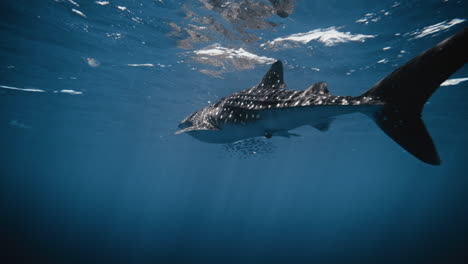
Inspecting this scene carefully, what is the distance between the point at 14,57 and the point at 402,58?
23.2 metres

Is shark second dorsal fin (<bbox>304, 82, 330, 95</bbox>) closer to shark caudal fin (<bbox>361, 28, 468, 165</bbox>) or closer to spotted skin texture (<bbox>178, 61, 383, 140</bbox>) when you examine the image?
spotted skin texture (<bbox>178, 61, 383, 140</bbox>)

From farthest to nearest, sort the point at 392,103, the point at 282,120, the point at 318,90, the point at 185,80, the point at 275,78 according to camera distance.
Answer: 1. the point at 185,80
2. the point at 275,78
3. the point at 282,120
4. the point at 318,90
5. the point at 392,103

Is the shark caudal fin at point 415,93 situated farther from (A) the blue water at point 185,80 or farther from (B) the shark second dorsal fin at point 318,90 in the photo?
(A) the blue water at point 185,80

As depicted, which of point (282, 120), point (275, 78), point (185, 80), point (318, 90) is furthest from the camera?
point (185, 80)

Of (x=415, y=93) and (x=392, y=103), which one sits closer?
(x=415, y=93)

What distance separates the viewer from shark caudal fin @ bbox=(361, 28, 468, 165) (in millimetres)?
2588

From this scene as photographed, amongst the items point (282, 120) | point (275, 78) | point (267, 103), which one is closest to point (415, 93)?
point (282, 120)

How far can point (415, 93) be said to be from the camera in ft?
9.98

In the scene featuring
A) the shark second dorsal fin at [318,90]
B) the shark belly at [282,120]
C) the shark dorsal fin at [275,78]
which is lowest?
the shark belly at [282,120]

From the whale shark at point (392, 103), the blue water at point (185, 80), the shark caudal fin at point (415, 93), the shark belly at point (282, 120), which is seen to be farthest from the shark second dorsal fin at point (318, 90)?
the blue water at point (185, 80)

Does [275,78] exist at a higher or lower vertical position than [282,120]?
higher

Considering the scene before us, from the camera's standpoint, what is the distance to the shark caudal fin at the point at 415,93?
8.49ft

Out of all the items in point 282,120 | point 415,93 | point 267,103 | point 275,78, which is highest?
point 275,78

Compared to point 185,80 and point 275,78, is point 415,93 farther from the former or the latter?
point 185,80
